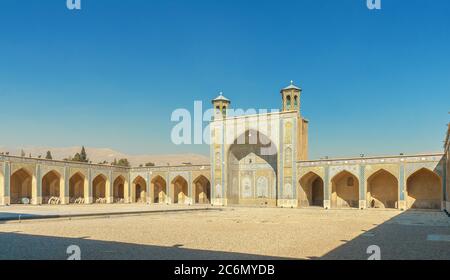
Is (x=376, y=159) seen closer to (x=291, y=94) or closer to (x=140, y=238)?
(x=291, y=94)

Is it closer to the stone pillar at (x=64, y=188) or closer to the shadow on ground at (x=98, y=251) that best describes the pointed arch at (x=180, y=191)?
the stone pillar at (x=64, y=188)

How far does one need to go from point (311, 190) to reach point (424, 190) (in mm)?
8407

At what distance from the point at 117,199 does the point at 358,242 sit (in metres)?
35.0

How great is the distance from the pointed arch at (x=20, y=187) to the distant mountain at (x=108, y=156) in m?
74.1

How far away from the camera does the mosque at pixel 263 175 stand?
99.5ft

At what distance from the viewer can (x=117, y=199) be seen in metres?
42.9

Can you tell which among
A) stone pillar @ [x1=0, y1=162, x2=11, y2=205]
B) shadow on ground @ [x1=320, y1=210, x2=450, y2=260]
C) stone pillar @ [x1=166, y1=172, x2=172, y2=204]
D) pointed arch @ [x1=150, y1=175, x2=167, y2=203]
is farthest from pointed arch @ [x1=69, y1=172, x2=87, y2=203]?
shadow on ground @ [x1=320, y1=210, x2=450, y2=260]

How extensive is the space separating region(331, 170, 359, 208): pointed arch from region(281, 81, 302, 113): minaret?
6.11 m

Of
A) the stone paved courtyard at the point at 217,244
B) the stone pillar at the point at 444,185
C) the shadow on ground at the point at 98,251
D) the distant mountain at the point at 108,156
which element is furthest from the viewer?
the distant mountain at the point at 108,156

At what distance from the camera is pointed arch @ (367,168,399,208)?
31.8 meters

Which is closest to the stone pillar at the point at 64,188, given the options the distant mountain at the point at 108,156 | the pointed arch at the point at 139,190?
the pointed arch at the point at 139,190

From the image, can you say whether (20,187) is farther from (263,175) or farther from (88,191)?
(263,175)

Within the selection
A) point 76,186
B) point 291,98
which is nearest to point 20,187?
point 76,186

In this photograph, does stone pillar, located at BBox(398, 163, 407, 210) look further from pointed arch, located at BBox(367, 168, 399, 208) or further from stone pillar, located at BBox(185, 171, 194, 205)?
stone pillar, located at BBox(185, 171, 194, 205)
